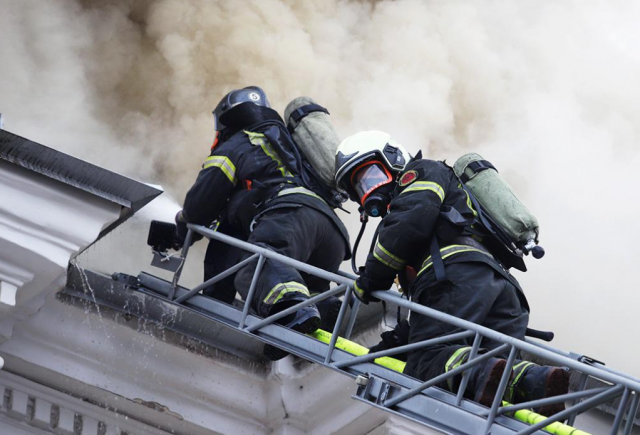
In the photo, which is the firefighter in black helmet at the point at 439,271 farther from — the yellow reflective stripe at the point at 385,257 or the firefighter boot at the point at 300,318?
the firefighter boot at the point at 300,318

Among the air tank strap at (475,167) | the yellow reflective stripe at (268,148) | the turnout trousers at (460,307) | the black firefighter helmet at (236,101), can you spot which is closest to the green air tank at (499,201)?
the air tank strap at (475,167)

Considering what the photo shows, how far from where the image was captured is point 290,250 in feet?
24.6

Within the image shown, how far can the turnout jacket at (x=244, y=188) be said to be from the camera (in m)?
7.73

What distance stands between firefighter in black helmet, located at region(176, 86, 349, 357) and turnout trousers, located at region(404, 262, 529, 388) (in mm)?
831

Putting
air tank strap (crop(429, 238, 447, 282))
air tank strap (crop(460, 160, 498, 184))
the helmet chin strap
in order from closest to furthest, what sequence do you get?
air tank strap (crop(429, 238, 447, 282)) < air tank strap (crop(460, 160, 498, 184)) < the helmet chin strap

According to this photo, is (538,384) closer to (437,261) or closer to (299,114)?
(437,261)

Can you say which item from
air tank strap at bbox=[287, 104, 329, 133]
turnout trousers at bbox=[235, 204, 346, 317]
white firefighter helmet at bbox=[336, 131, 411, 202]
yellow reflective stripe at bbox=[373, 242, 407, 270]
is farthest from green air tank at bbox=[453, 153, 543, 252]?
air tank strap at bbox=[287, 104, 329, 133]

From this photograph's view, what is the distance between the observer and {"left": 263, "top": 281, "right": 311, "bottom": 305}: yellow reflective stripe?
709 centimetres

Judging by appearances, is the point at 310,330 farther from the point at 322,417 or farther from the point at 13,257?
the point at 13,257

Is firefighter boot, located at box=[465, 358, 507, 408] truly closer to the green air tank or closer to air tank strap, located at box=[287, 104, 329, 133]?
the green air tank

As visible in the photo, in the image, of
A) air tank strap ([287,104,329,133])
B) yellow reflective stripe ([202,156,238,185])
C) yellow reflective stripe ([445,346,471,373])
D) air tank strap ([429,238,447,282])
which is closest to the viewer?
yellow reflective stripe ([445,346,471,373])

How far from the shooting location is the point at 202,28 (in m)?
11.4

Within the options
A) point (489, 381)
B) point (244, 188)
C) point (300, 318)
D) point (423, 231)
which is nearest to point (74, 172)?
point (244, 188)

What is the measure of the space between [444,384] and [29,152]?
240 cm
